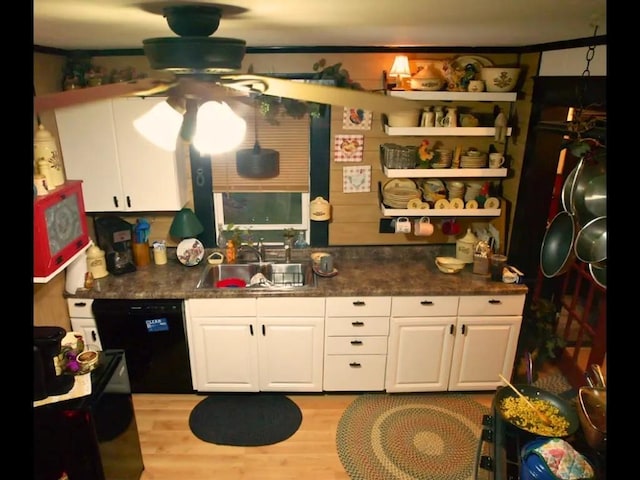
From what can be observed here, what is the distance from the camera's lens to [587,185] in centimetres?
176

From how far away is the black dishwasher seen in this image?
2939 millimetres

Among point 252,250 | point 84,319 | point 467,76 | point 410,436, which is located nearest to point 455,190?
point 467,76

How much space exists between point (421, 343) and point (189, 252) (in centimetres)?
182

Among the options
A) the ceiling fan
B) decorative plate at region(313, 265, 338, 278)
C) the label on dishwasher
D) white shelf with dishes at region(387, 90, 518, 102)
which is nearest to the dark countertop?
decorative plate at region(313, 265, 338, 278)

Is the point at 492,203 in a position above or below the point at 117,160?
below

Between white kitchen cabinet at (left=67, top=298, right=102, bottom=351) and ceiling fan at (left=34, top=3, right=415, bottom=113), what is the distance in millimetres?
2293

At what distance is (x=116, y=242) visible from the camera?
126 inches

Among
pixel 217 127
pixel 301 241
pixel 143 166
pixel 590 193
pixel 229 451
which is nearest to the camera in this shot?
pixel 217 127

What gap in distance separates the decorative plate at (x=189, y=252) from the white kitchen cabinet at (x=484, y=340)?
1942mm

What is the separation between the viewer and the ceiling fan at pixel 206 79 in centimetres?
102

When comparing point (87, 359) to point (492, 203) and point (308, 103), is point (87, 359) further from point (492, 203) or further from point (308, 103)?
point (492, 203)

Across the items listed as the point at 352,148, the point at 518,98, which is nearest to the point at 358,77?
the point at 352,148

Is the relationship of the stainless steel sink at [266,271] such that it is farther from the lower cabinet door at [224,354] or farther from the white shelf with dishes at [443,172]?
the white shelf with dishes at [443,172]

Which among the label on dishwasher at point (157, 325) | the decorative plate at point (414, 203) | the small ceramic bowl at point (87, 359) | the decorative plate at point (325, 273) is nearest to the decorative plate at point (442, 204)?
the decorative plate at point (414, 203)
